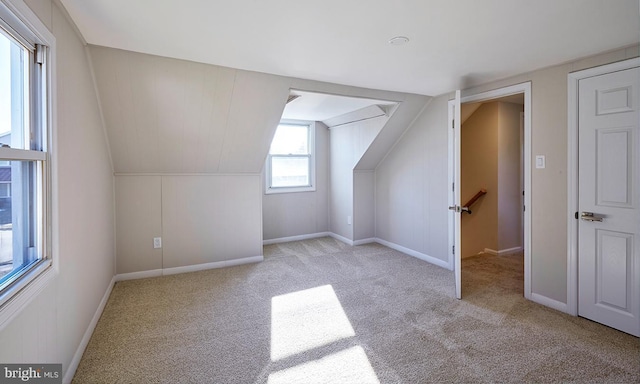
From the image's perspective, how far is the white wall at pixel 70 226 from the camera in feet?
4.77

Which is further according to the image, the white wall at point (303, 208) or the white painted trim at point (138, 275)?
the white wall at point (303, 208)

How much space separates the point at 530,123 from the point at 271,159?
355 cm

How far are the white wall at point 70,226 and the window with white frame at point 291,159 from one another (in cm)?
266

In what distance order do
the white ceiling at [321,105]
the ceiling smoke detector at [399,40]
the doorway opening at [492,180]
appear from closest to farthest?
the ceiling smoke detector at [399,40] < the white ceiling at [321,105] < the doorway opening at [492,180]

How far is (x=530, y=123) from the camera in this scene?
9.53 ft

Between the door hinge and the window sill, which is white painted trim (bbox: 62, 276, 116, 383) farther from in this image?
the door hinge

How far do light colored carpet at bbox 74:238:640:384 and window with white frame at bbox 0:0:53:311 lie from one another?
89cm

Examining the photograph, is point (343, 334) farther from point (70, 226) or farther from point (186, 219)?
point (186, 219)

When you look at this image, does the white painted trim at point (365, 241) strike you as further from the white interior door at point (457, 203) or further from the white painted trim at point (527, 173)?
the white painted trim at point (527, 173)

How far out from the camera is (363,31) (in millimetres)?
2082

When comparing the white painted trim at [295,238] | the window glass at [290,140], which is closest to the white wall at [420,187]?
the white painted trim at [295,238]

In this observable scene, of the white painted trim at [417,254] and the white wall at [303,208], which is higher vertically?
the white wall at [303,208]

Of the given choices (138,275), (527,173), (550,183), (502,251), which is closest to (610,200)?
(550,183)

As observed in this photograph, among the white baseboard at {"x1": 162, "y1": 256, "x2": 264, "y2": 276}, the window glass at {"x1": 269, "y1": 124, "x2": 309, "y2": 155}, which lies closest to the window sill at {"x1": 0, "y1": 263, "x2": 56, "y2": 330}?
the white baseboard at {"x1": 162, "y1": 256, "x2": 264, "y2": 276}
